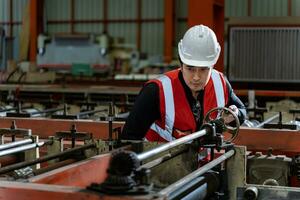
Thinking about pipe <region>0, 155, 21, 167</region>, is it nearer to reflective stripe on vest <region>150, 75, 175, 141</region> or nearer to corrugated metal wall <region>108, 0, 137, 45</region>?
reflective stripe on vest <region>150, 75, 175, 141</region>

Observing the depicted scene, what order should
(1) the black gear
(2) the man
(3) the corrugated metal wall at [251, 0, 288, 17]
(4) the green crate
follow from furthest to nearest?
1. (3) the corrugated metal wall at [251, 0, 288, 17]
2. (4) the green crate
3. (2) the man
4. (1) the black gear

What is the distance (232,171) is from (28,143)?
1141 millimetres

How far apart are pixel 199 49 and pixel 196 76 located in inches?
5.3

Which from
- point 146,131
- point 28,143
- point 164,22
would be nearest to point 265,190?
point 146,131

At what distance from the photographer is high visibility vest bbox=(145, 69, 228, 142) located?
297cm

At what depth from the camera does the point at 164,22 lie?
13828 millimetres

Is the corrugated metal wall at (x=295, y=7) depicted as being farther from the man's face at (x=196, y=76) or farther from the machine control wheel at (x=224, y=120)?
the machine control wheel at (x=224, y=120)

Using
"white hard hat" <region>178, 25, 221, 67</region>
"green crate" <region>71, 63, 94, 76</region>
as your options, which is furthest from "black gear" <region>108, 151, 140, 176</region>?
"green crate" <region>71, 63, 94, 76</region>

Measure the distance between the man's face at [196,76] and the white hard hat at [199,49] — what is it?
0.09 ft

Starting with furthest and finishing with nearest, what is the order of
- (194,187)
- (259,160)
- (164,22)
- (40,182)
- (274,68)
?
(164,22), (274,68), (259,160), (194,187), (40,182)

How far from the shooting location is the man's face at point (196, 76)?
2.93 meters

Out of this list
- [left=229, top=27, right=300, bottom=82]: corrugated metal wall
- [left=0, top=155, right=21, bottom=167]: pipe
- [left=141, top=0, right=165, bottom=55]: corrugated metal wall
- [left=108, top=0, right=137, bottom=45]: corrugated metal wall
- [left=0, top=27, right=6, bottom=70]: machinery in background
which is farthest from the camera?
[left=108, top=0, right=137, bottom=45]: corrugated metal wall

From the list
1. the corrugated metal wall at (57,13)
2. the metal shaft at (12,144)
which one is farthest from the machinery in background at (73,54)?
the metal shaft at (12,144)

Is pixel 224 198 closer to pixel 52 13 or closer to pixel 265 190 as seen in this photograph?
pixel 265 190
